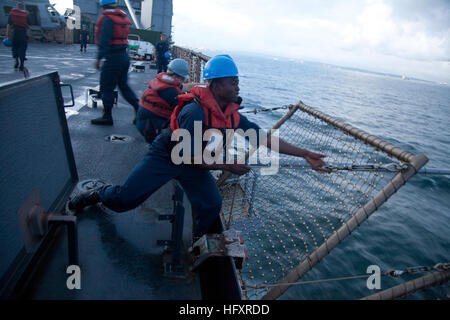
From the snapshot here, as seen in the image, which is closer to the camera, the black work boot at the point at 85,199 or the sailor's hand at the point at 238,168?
the sailor's hand at the point at 238,168

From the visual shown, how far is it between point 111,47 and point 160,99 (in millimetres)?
1692

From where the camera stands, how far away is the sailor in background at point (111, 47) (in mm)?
4859

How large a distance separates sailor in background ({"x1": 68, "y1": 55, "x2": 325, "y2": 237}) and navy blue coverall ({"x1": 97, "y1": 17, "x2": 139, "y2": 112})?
3.04 meters

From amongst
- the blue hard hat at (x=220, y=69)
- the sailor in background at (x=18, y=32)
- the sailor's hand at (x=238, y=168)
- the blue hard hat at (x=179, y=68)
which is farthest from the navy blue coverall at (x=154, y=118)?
the sailor in background at (x=18, y=32)

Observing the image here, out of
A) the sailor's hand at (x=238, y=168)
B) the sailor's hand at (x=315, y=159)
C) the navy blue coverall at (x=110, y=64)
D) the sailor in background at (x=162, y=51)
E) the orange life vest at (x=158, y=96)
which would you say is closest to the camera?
the sailor's hand at (x=238, y=168)

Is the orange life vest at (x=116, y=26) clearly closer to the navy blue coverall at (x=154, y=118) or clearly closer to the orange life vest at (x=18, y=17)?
the navy blue coverall at (x=154, y=118)

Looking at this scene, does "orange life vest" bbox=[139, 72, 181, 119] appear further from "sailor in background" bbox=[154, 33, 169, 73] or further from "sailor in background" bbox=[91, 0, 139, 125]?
"sailor in background" bbox=[154, 33, 169, 73]

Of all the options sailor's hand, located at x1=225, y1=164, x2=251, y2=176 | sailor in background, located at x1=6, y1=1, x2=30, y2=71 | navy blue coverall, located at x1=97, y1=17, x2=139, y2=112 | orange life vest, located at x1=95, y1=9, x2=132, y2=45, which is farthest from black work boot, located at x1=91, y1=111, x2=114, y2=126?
sailor in background, located at x1=6, y1=1, x2=30, y2=71

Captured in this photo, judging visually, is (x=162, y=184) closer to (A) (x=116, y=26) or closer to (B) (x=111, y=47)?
(B) (x=111, y=47)

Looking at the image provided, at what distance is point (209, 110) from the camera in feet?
7.73

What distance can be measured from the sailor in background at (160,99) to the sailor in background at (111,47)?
128 centimetres

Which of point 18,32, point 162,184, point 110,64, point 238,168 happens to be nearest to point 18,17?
point 18,32
